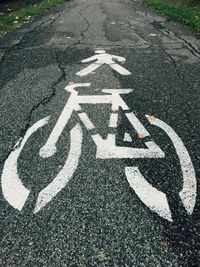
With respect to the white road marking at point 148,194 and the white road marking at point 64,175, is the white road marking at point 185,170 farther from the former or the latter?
the white road marking at point 64,175

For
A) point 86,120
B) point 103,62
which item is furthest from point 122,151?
point 103,62

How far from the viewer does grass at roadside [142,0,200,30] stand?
11.3 m

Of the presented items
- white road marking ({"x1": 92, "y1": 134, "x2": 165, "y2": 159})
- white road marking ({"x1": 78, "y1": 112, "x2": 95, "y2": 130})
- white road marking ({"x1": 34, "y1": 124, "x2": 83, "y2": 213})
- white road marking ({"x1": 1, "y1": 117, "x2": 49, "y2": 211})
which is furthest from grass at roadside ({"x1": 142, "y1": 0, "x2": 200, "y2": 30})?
white road marking ({"x1": 1, "y1": 117, "x2": 49, "y2": 211})

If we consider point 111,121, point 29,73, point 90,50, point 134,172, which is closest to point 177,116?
point 111,121

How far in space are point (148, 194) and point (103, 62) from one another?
445 cm

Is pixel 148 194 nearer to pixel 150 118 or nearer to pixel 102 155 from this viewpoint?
pixel 102 155

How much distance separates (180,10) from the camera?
13.2 m

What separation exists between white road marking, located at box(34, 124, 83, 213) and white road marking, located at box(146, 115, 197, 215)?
3.57 ft

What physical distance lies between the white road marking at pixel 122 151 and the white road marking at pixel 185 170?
24 cm

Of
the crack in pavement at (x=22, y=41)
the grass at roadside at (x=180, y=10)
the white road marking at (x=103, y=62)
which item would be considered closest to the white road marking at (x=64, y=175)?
the white road marking at (x=103, y=62)

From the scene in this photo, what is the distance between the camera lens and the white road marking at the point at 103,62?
6.67m

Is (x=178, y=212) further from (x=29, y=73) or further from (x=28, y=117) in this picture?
(x=29, y=73)

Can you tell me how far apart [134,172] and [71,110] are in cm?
175

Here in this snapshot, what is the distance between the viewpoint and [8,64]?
24.0ft
